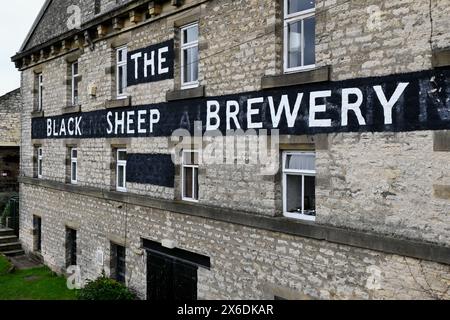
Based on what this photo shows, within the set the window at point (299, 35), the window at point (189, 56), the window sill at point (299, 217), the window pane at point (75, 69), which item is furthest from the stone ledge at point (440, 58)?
the window pane at point (75, 69)

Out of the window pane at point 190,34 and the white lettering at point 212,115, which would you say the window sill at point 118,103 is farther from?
the white lettering at point 212,115

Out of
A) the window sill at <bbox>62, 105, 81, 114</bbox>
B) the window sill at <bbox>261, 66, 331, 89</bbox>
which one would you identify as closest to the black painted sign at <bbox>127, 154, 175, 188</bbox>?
the window sill at <bbox>62, 105, 81, 114</bbox>

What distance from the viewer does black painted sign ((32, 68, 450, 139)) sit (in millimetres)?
6410

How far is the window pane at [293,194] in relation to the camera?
8414mm

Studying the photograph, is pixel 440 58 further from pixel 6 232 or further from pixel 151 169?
pixel 6 232

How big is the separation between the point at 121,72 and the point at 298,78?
6958 millimetres

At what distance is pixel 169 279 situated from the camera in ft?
36.0

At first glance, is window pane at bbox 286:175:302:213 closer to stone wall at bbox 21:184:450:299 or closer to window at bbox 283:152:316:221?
window at bbox 283:152:316:221

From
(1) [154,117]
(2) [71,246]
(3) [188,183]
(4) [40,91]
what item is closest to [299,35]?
(3) [188,183]

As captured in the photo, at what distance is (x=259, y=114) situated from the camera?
8727 millimetres

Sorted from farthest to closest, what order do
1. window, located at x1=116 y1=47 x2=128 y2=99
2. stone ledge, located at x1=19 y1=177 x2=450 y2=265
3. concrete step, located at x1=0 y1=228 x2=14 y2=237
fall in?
concrete step, located at x1=0 y1=228 x2=14 y2=237, window, located at x1=116 y1=47 x2=128 y2=99, stone ledge, located at x1=19 y1=177 x2=450 y2=265

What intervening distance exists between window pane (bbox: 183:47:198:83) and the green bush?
17.9 feet
